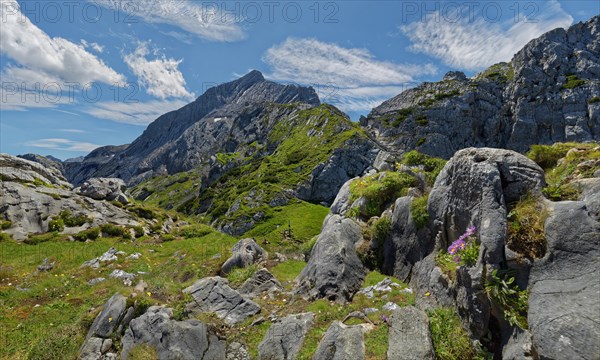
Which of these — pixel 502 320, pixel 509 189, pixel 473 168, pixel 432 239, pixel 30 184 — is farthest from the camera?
pixel 30 184

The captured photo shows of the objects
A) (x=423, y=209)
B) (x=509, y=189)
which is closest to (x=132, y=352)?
(x=423, y=209)

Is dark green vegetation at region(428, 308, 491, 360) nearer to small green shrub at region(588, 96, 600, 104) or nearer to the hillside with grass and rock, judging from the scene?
the hillside with grass and rock

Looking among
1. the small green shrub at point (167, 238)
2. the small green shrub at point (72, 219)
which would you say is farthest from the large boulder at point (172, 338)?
the small green shrub at point (72, 219)

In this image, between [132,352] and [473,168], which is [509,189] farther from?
[132,352]

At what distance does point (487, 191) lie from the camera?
12242 mm

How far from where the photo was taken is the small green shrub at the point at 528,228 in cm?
1028

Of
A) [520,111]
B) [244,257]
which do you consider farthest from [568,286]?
[520,111]

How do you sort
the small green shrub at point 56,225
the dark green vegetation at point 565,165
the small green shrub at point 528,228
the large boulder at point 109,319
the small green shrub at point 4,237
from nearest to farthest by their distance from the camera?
the small green shrub at point 528,228 → the dark green vegetation at point 565,165 → the large boulder at point 109,319 → the small green shrub at point 4,237 → the small green shrub at point 56,225

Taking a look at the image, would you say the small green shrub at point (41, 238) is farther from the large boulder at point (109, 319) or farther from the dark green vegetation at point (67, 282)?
the large boulder at point (109, 319)

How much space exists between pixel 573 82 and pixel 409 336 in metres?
165

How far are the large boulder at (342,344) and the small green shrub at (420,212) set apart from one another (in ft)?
22.4

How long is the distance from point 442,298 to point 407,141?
121718 millimetres

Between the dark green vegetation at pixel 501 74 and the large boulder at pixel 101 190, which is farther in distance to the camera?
the dark green vegetation at pixel 501 74

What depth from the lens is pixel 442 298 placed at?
13.1 metres
